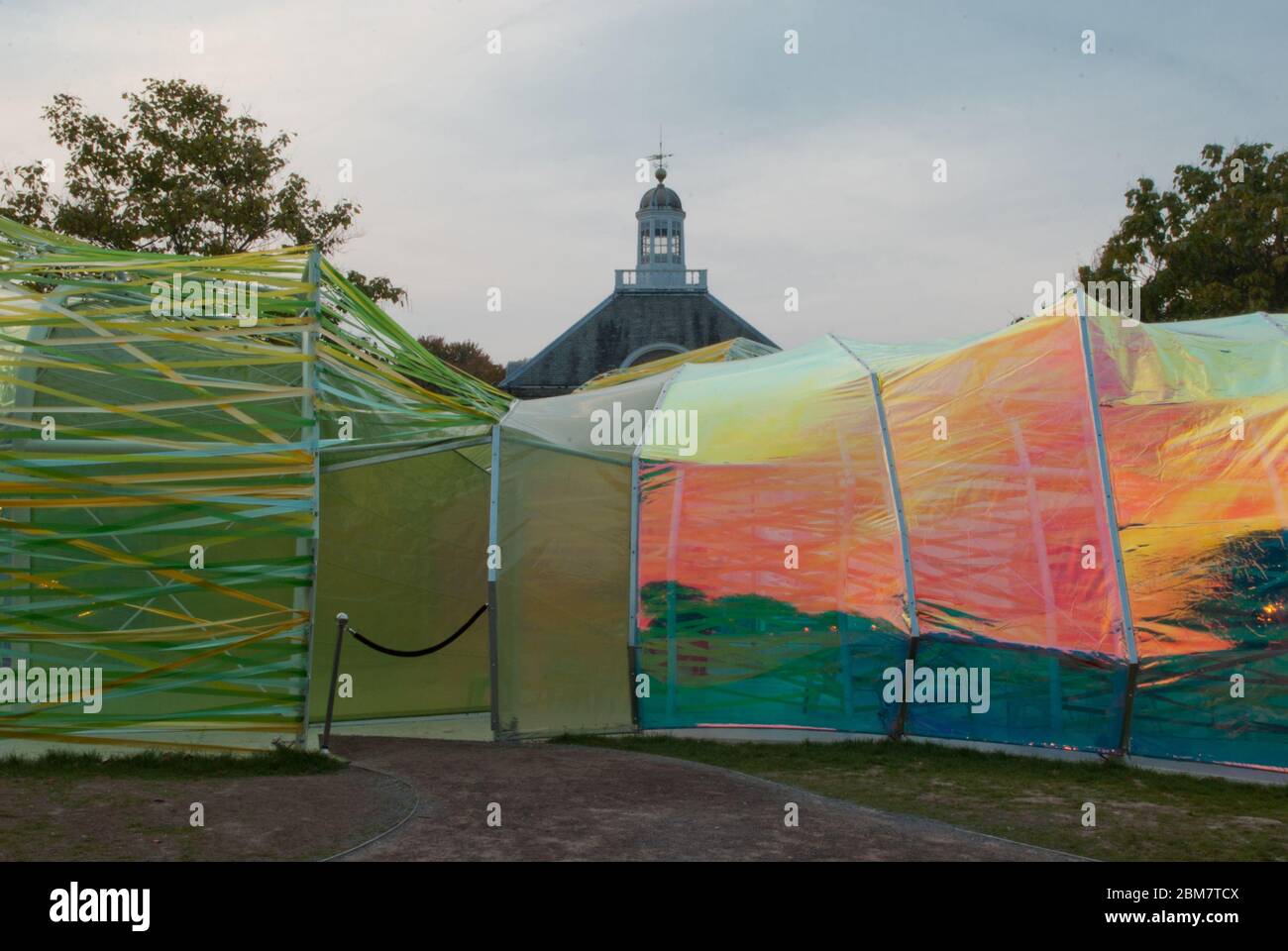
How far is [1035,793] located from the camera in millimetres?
9734

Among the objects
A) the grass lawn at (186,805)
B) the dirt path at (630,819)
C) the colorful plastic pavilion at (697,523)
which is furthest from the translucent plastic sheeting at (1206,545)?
the grass lawn at (186,805)

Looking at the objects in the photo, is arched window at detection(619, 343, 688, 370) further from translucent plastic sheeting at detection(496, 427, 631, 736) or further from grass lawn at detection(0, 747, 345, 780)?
grass lawn at detection(0, 747, 345, 780)

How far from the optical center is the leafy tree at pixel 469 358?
6906 cm

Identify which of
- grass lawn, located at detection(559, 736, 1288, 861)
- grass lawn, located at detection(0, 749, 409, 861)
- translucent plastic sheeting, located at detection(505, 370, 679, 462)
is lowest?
grass lawn, located at detection(559, 736, 1288, 861)

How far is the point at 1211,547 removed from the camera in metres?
10.6

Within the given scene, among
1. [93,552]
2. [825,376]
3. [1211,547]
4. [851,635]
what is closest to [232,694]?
[93,552]

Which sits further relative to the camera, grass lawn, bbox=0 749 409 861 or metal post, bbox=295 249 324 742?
metal post, bbox=295 249 324 742

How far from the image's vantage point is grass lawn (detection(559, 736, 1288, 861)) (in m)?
8.27

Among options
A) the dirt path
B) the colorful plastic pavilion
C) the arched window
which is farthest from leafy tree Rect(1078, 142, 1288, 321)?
the arched window

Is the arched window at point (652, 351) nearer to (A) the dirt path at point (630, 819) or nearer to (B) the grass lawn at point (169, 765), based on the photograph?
(A) the dirt path at point (630, 819)

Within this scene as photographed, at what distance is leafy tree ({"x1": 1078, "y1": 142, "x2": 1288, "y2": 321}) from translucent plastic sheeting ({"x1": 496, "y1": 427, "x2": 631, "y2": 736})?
17531 mm

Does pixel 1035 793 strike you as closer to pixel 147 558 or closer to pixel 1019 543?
pixel 1019 543

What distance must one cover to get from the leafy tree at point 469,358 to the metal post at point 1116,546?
57.9m
